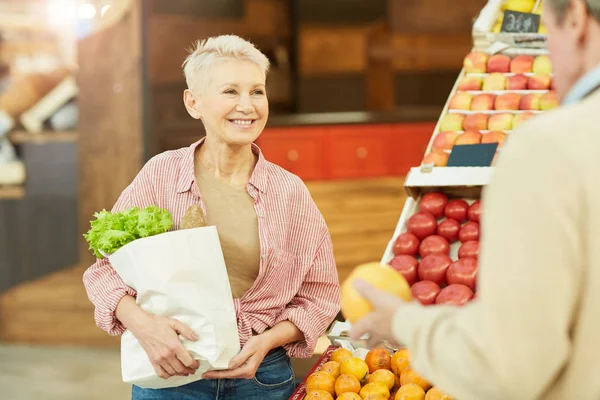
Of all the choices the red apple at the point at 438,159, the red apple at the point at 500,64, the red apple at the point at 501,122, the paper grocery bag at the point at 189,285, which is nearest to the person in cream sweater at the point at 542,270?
the paper grocery bag at the point at 189,285

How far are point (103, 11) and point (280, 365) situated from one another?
3129 millimetres

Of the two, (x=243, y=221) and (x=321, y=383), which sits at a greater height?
(x=243, y=221)

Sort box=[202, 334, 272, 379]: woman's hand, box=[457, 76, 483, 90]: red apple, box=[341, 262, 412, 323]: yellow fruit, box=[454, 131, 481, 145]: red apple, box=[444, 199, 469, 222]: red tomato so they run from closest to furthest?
1. box=[341, 262, 412, 323]: yellow fruit
2. box=[202, 334, 272, 379]: woman's hand
3. box=[444, 199, 469, 222]: red tomato
4. box=[454, 131, 481, 145]: red apple
5. box=[457, 76, 483, 90]: red apple

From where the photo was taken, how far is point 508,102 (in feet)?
8.07

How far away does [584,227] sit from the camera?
81cm

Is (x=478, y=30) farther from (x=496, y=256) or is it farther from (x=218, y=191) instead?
(x=496, y=256)

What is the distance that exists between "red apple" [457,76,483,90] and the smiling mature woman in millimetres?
1015

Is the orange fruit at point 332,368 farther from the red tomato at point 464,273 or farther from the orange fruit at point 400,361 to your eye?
the red tomato at point 464,273

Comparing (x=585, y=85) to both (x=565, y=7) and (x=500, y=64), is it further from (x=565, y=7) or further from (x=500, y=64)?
(x=500, y=64)

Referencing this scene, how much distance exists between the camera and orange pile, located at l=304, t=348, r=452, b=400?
172cm

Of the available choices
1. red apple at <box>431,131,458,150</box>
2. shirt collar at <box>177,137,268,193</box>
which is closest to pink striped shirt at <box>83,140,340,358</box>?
shirt collar at <box>177,137,268,193</box>

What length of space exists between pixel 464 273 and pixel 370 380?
38 cm

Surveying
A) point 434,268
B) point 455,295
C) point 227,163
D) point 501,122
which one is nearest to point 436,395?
point 455,295

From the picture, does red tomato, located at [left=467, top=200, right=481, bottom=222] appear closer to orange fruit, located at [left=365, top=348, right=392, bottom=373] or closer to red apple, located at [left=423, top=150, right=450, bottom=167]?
red apple, located at [left=423, top=150, right=450, bottom=167]
